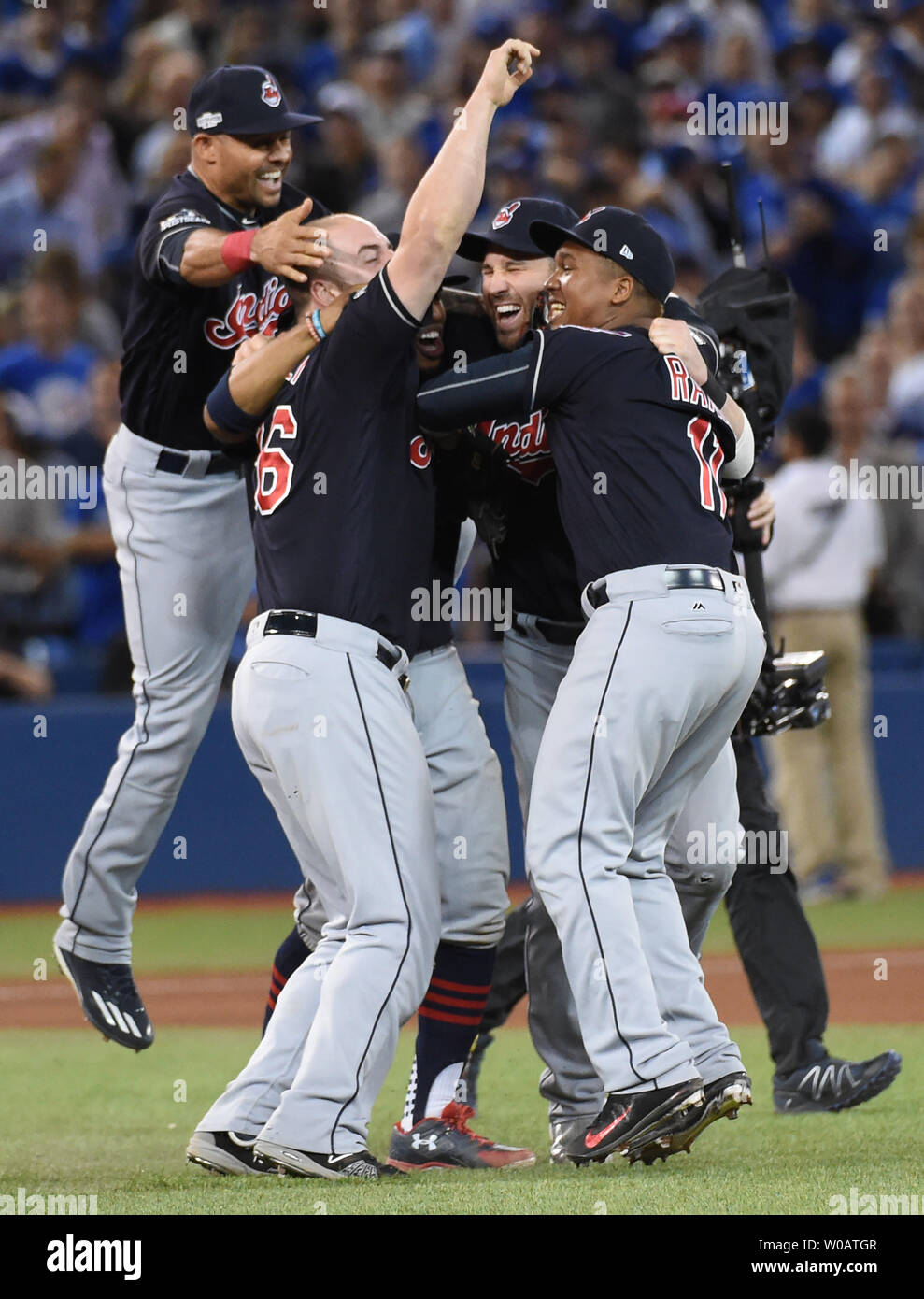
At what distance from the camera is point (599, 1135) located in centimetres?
429

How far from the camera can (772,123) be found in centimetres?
1395

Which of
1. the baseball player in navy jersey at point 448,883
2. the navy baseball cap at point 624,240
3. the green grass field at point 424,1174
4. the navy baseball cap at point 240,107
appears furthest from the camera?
the navy baseball cap at point 240,107

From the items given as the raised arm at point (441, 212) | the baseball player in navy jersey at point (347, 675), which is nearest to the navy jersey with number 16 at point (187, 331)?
the baseball player in navy jersey at point (347, 675)

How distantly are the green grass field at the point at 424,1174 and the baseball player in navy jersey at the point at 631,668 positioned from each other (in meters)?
0.25

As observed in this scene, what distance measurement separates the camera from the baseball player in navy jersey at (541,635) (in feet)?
15.7

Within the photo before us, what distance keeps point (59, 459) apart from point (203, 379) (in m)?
4.93

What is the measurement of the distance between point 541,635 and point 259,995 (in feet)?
11.9

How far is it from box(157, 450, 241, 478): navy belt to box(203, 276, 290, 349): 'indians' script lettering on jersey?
338 millimetres

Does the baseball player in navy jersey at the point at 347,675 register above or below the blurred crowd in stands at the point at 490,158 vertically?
below

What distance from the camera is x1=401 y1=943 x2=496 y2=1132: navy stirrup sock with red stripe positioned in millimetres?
4770

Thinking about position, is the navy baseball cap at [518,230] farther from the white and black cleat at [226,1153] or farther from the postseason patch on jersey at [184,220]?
the white and black cleat at [226,1153]

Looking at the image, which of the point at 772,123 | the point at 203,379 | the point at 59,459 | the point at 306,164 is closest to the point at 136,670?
the point at 203,379

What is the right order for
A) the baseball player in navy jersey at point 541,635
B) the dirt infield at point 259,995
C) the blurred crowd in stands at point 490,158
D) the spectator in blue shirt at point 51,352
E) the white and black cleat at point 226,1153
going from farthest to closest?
1. the spectator in blue shirt at point 51,352
2. the blurred crowd in stands at point 490,158
3. the dirt infield at point 259,995
4. the baseball player in navy jersey at point 541,635
5. the white and black cleat at point 226,1153

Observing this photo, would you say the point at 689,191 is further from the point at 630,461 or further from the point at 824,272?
the point at 630,461
